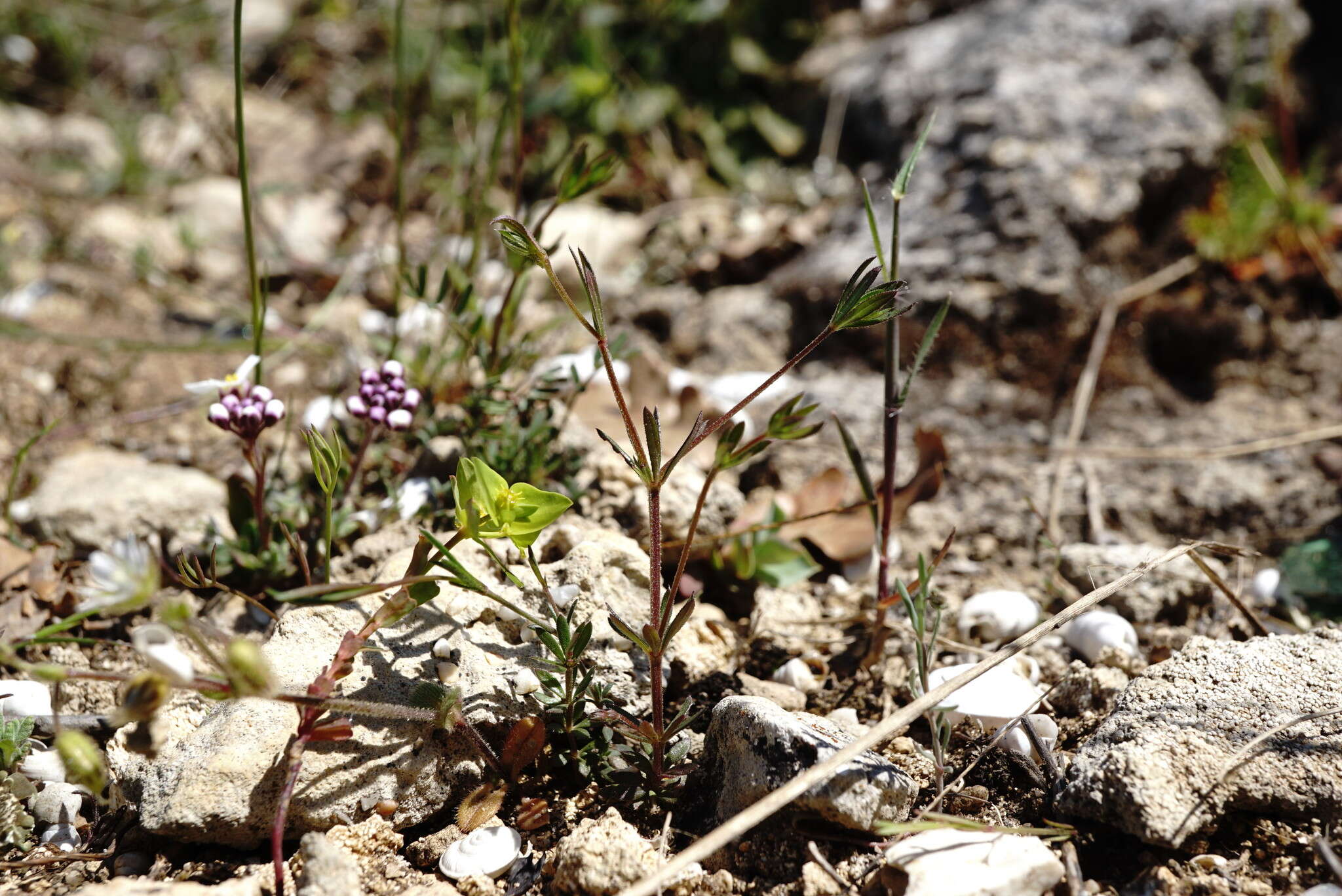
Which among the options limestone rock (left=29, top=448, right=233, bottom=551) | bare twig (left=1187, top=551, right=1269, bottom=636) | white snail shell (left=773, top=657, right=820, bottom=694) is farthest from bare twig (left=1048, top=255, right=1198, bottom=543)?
limestone rock (left=29, top=448, right=233, bottom=551)

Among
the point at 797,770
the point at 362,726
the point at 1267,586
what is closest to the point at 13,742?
the point at 362,726

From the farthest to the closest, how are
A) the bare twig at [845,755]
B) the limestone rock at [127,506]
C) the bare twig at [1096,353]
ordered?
the bare twig at [1096,353], the limestone rock at [127,506], the bare twig at [845,755]

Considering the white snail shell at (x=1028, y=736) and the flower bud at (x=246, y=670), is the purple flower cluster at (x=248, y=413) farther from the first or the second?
the white snail shell at (x=1028, y=736)

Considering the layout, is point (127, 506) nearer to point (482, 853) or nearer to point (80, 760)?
point (80, 760)

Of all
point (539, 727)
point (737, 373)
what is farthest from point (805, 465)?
point (539, 727)

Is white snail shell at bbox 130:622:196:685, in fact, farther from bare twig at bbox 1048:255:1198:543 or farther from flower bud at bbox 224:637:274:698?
bare twig at bbox 1048:255:1198:543

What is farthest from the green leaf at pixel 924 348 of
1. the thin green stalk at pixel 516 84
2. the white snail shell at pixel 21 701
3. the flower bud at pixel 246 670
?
the white snail shell at pixel 21 701
